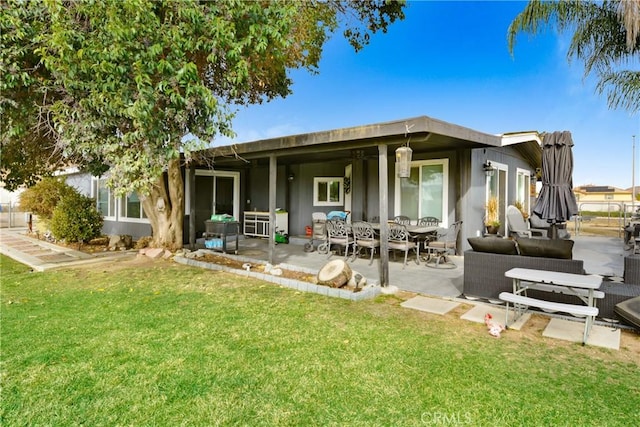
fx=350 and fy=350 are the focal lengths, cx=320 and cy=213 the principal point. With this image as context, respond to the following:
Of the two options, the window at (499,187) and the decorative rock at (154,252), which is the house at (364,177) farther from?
the decorative rock at (154,252)

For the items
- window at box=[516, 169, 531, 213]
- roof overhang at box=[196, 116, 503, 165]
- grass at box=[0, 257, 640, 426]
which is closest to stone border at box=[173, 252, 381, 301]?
A: grass at box=[0, 257, 640, 426]

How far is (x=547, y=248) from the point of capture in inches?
168

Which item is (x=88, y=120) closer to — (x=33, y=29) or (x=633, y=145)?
(x=33, y=29)

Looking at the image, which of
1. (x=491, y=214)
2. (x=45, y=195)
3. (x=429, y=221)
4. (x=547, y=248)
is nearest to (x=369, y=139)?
(x=547, y=248)

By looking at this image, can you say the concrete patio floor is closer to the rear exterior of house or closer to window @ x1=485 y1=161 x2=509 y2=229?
the rear exterior of house

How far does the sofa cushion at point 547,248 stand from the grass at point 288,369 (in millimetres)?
1278

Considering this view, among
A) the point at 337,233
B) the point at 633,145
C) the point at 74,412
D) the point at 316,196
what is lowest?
the point at 74,412

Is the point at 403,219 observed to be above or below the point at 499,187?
below

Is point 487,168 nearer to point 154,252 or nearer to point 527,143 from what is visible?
point 527,143

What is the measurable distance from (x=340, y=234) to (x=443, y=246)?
219 cm

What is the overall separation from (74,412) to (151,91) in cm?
365

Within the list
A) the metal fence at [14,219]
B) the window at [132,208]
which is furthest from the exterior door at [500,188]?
the metal fence at [14,219]

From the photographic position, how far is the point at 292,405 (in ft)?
7.78

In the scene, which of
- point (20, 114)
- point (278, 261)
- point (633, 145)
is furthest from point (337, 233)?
point (633, 145)
